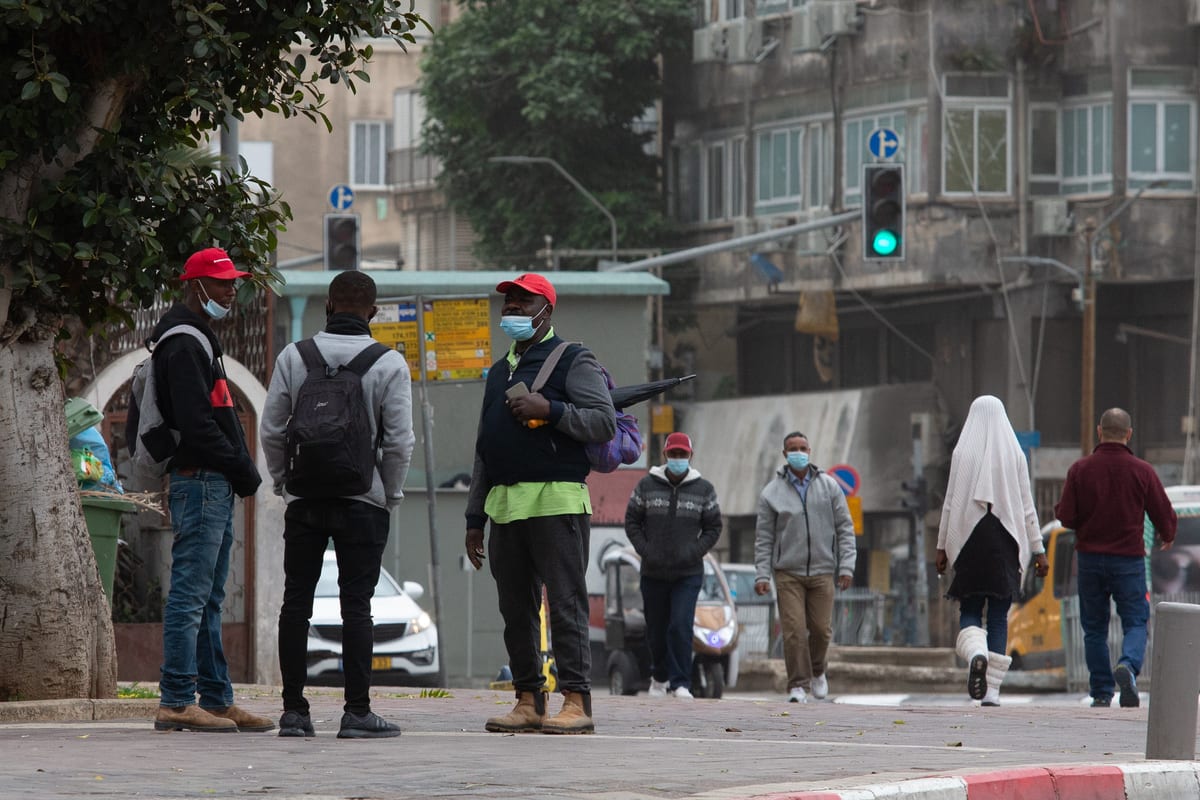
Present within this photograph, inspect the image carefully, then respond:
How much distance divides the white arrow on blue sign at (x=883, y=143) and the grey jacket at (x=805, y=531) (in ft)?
80.3

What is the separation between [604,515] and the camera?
2958cm

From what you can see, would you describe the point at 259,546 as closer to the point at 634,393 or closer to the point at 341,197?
the point at 634,393

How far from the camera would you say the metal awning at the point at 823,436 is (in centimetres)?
4197

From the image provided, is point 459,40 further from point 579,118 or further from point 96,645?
point 96,645

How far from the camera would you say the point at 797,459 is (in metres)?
16.5

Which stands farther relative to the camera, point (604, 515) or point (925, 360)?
point (925, 360)

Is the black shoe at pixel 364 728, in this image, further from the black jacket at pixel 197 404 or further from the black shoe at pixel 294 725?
the black jacket at pixel 197 404

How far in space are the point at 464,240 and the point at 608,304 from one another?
28.0 m

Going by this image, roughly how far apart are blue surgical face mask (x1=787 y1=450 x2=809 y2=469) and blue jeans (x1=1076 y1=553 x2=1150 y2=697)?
2536mm

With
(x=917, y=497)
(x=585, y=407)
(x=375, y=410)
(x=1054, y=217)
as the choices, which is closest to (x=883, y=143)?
(x=1054, y=217)

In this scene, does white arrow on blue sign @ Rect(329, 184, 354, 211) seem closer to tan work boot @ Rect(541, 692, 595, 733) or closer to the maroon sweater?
the maroon sweater

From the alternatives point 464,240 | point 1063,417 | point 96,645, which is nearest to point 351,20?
point 96,645

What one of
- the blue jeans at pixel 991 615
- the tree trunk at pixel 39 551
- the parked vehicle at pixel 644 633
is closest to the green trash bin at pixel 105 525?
the tree trunk at pixel 39 551

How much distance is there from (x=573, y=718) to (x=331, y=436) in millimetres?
1640
